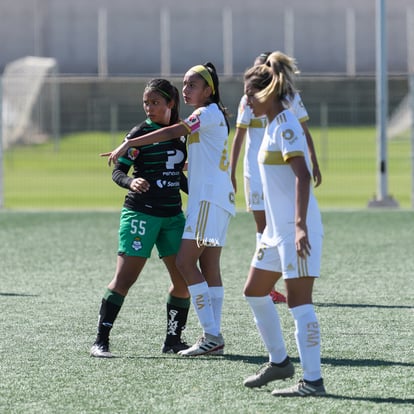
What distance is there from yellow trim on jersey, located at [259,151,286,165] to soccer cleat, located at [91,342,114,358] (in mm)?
1921

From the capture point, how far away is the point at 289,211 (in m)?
5.77

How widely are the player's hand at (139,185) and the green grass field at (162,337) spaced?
105cm

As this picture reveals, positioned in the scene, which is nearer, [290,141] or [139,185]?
[290,141]

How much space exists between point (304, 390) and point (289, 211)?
0.95m

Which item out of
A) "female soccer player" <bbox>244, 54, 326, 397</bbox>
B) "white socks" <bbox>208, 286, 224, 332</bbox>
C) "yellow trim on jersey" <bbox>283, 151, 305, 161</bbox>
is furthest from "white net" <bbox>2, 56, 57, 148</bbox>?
"yellow trim on jersey" <bbox>283, 151, 305, 161</bbox>

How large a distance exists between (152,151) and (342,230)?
7672 mm

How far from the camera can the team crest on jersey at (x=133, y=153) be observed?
6.95 meters

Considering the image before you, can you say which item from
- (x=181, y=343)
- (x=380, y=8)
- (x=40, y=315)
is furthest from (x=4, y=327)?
(x=380, y=8)

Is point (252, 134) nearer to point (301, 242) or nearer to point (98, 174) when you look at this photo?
point (301, 242)

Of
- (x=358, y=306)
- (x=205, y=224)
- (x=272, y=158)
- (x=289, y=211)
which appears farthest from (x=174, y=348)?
(x=358, y=306)

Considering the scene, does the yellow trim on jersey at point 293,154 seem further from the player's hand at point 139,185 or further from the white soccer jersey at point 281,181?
the player's hand at point 139,185

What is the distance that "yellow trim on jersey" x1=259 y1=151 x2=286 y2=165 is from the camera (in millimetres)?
5734

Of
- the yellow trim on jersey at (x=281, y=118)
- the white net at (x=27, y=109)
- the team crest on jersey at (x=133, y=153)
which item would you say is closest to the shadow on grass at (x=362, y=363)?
the team crest on jersey at (x=133, y=153)

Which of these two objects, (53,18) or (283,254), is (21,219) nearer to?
(283,254)
